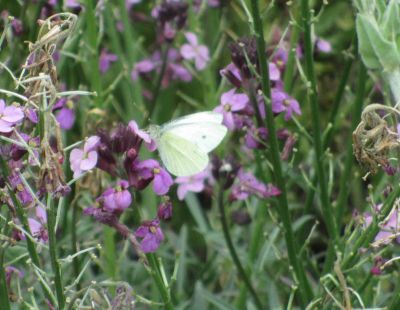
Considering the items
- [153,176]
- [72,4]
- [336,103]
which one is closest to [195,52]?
[72,4]

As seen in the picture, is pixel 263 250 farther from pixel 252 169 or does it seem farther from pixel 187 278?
pixel 187 278

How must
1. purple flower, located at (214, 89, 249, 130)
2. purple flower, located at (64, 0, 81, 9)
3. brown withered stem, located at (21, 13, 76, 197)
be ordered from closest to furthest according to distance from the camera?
Result: brown withered stem, located at (21, 13, 76, 197), purple flower, located at (214, 89, 249, 130), purple flower, located at (64, 0, 81, 9)

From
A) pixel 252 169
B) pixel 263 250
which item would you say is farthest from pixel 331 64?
pixel 263 250

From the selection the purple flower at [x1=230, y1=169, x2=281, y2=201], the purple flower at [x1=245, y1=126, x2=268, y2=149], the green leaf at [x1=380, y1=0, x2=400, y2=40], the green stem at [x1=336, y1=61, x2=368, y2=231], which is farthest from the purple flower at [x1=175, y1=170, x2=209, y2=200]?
the green leaf at [x1=380, y1=0, x2=400, y2=40]

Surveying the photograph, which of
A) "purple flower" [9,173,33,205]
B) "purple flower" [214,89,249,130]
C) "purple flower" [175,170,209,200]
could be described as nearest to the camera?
"purple flower" [9,173,33,205]

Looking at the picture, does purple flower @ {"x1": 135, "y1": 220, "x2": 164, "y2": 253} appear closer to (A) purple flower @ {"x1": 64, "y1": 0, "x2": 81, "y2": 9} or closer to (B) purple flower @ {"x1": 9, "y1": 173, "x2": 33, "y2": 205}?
(B) purple flower @ {"x1": 9, "y1": 173, "x2": 33, "y2": 205}

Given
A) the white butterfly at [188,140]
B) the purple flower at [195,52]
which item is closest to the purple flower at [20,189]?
the white butterfly at [188,140]
